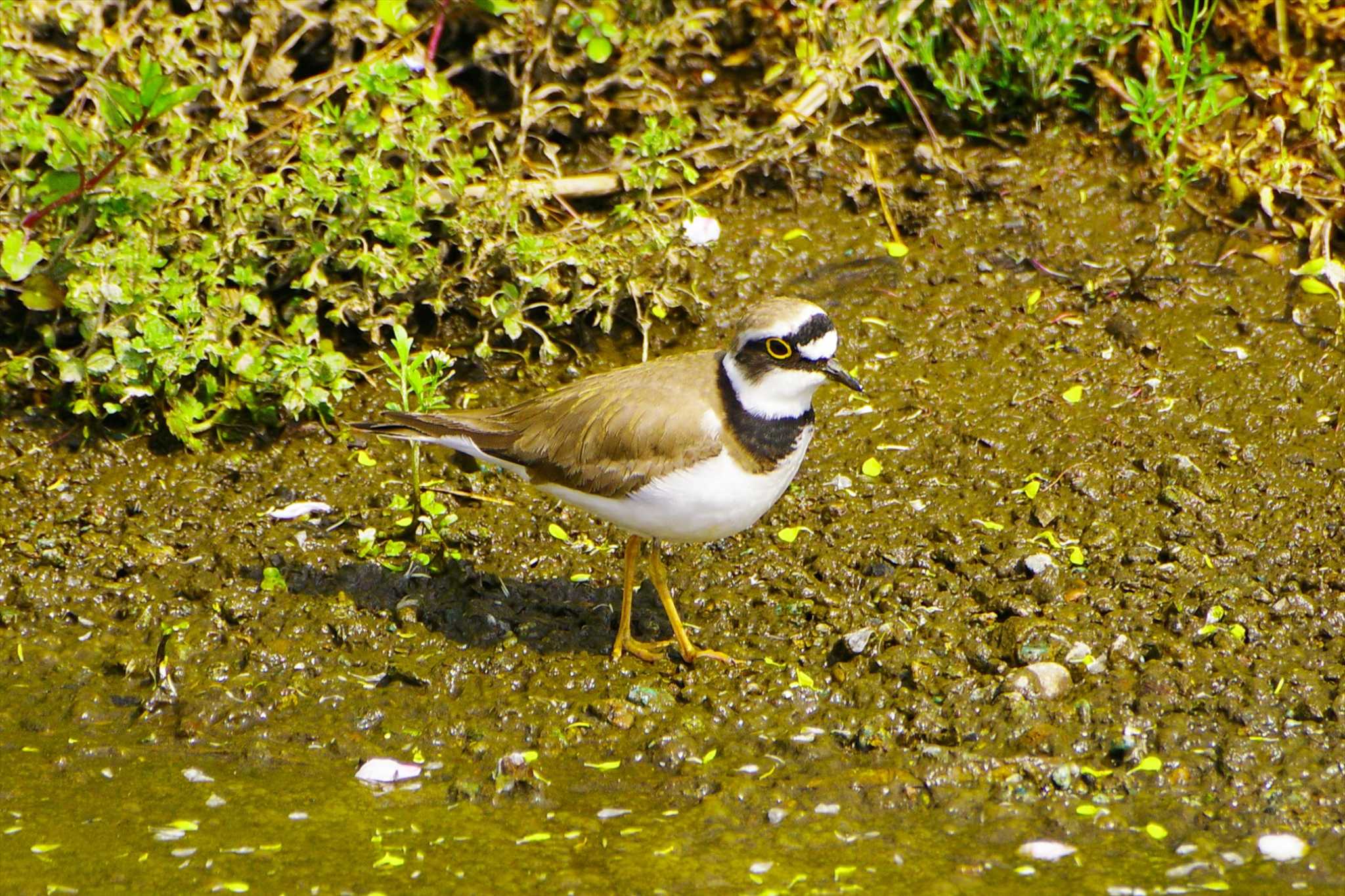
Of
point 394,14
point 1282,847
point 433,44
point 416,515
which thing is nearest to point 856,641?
point 1282,847

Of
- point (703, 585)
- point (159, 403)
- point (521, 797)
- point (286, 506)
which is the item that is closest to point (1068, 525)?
point (703, 585)

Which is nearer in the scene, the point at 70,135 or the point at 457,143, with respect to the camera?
the point at 70,135

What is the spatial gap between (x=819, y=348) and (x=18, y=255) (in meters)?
3.50

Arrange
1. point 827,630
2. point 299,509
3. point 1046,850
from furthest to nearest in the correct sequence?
point 299,509
point 827,630
point 1046,850

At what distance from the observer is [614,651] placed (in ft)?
19.5

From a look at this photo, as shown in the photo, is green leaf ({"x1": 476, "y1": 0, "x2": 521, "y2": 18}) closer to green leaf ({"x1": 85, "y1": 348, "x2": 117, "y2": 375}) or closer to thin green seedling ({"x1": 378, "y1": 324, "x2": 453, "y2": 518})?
thin green seedling ({"x1": 378, "y1": 324, "x2": 453, "y2": 518})

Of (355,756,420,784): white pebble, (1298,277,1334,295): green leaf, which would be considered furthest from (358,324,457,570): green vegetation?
(1298,277,1334,295): green leaf

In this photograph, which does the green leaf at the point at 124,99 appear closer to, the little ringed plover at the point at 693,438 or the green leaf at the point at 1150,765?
the little ringed plover at the point at 693,438

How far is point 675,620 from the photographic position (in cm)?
583

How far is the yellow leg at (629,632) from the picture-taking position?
5898mm

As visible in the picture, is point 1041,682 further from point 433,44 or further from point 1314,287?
point 433,44

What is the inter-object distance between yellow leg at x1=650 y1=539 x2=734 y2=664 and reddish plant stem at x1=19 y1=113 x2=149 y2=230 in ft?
9.22

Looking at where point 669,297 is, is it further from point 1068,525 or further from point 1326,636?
point 1326,636

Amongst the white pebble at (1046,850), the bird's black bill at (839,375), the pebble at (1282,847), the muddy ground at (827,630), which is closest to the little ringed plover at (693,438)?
the bird's black bill at (839,375)
